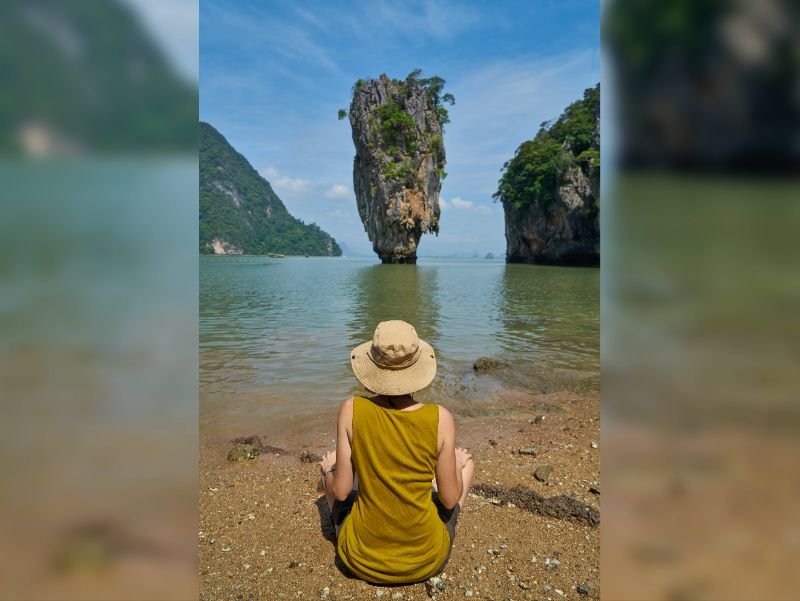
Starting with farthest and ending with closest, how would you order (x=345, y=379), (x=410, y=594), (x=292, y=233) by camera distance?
1. (x=292, y=233)
2. (x=345, y=379)
3. (x=410, y=594)

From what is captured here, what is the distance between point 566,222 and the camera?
35.7m

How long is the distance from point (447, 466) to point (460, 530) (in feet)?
2.38

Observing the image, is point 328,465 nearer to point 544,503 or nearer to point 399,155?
point 544,503

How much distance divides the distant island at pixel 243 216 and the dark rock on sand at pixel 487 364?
8048 cm

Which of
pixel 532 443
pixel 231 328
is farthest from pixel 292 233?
pixel 532 443

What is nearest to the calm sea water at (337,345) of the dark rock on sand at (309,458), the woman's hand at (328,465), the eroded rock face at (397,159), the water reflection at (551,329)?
the water reflection at (551,329)

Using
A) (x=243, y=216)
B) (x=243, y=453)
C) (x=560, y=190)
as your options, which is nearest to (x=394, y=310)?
(x=243, y=453)

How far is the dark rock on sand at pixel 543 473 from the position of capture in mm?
3028

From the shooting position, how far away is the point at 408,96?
39.5m

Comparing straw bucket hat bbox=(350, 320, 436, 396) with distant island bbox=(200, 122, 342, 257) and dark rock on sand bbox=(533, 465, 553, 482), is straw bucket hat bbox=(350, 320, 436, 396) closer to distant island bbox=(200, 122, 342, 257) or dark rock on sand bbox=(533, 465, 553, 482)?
dark rock on sand bbox=(533, 465, 553, 482)

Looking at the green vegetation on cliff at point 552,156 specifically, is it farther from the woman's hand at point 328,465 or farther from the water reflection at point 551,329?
the woman's hand at point 328,465

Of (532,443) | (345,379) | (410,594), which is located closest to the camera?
(410,594)
